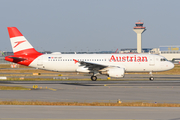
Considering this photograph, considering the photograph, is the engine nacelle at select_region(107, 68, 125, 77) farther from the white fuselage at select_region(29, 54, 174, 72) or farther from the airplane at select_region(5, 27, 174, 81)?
the white fuselage at select_region(29, 54, 174, 72)

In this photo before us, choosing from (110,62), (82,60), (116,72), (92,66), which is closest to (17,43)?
(82,60)

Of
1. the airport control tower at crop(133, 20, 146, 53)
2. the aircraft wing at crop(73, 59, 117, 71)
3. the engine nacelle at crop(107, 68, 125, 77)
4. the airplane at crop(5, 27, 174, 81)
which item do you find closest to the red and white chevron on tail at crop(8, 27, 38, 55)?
the airplane at crop(5, 27, 174, 81)

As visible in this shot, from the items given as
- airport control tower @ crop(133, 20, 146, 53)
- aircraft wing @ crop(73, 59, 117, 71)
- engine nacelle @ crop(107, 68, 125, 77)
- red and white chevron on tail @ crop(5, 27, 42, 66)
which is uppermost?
airport control tower @ crop(133, 20, 146, 53)

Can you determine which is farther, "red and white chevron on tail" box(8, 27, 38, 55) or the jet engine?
"red and white chevron on tail" box(8, 27, 38, 55)

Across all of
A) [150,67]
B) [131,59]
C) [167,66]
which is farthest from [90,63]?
[167,66]

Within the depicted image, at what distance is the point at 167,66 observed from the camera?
4131 centimetres

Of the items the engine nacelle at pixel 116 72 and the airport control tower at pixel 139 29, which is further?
the airport control tower at pixel 139 29

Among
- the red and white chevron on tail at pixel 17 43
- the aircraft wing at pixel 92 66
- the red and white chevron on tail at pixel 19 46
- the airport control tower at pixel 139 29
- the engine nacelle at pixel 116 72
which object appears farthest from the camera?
the airport control tower at pixel 139 29

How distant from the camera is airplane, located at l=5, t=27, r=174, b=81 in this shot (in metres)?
40.7

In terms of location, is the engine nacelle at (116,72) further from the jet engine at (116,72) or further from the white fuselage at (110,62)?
the white fuselage at (110,62)

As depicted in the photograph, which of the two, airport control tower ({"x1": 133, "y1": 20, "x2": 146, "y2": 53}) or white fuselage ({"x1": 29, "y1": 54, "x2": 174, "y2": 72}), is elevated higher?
airport control tower ({"x1": 133, "y1": 20, "x2": 146, "y2": 53})

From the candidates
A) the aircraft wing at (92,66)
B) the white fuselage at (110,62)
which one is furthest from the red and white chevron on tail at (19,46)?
the aircraft wing at (92,66)

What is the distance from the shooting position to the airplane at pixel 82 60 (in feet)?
133

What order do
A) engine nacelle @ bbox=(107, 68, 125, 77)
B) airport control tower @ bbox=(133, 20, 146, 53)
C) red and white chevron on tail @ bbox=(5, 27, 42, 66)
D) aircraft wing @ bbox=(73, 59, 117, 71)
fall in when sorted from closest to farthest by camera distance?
engine nacelle @ bbox=(107, 68, 125, 77) < aircraft wing @ bbox=(73, 59, 117, 71) < red and white chevron on tail @ bbox=(5, 27, 42, 66) < airport control tower @ bbox=(133, 20, 146, 53)
